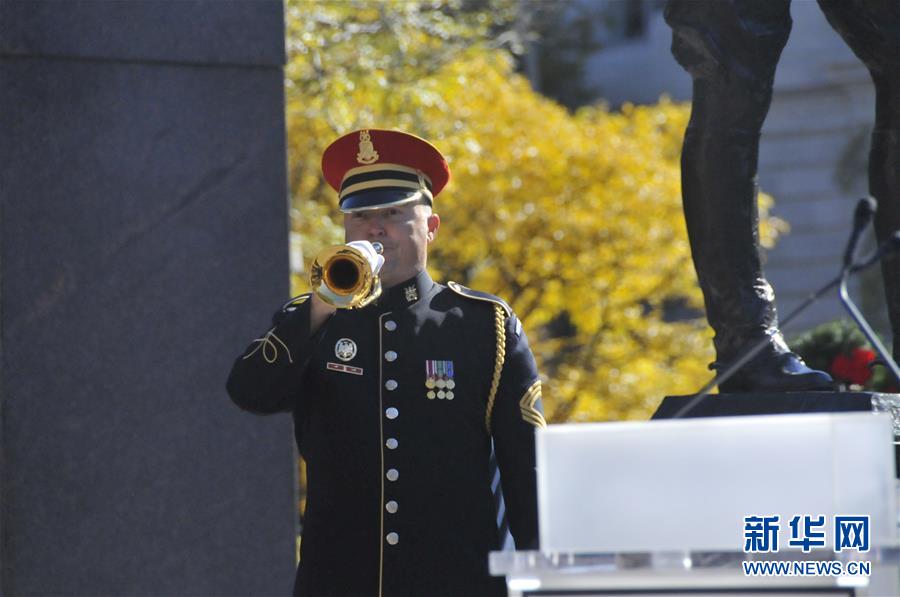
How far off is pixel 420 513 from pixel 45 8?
2.33m

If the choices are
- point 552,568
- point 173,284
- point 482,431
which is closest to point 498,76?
point 173,284

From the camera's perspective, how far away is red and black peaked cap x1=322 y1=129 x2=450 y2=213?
429 cm

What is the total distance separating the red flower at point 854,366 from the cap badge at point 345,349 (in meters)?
3.08

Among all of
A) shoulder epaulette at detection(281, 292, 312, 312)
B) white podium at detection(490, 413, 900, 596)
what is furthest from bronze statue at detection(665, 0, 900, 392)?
white podium at detection(490, 413, 900, 596)

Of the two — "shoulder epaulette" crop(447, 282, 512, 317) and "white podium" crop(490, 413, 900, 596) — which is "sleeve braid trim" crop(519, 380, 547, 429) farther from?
"white podium" crop(490, 413, 900, 596)

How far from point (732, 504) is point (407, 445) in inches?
64.1

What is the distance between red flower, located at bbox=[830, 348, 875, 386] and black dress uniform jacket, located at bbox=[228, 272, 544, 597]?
2.85m

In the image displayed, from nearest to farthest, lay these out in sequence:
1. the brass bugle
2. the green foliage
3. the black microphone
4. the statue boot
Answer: the black microphone → the brass bugle → the statue boot → the green foliage

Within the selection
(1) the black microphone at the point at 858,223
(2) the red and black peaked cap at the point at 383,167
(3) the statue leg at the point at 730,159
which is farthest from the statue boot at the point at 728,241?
(1) the black microphone at the point at 858,223

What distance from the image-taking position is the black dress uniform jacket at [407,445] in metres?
4.11

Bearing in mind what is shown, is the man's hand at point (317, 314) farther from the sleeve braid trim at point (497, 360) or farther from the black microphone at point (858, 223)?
the black microphone at point (858, 223)

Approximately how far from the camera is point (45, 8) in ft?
17.5

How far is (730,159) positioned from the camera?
460 cm

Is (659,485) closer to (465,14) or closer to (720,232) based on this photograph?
(720,232)
